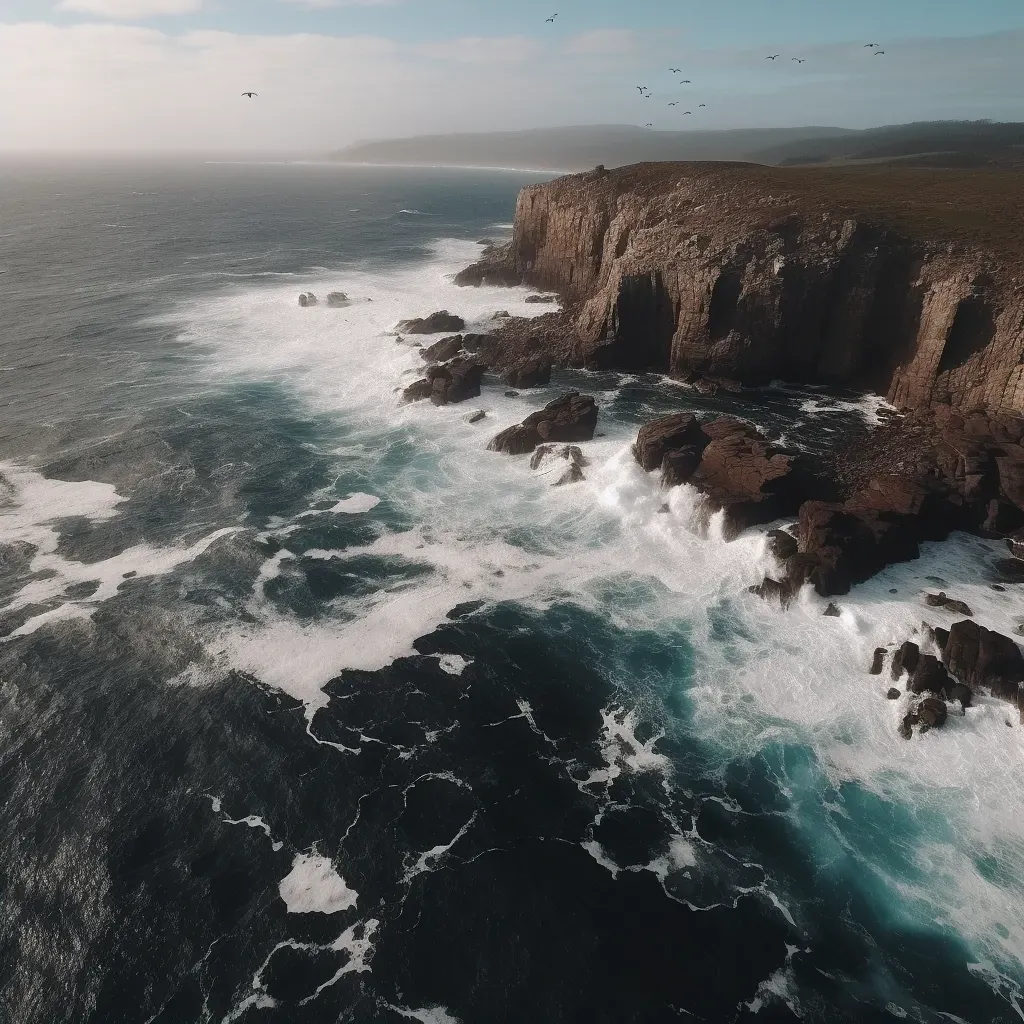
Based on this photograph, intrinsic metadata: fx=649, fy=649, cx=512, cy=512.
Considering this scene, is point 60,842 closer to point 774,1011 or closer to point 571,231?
point 774,1011

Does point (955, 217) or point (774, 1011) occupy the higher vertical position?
point (955, 217)

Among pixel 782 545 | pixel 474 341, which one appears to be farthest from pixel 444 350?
pixel 782 545

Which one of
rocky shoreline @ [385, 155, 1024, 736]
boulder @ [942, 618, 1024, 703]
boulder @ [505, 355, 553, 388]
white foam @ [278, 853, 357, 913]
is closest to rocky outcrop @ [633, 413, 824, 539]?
rocky shoreline @ [385, 155, 1024, 736]

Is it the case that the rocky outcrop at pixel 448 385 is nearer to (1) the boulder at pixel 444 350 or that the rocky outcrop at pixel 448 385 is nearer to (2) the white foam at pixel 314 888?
(1) the boulder at pixel 444 350

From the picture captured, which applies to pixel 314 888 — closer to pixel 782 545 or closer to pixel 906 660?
pixel 906 660

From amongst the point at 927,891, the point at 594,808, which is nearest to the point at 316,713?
the point at 594,808

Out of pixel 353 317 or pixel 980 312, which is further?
pixel 353 317

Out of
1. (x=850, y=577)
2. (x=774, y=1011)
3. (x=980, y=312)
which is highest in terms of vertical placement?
(x=980, y=312)

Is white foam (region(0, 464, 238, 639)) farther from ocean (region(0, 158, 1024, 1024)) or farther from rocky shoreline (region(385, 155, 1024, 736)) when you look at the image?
rocky shoreline (region(385, 155, 1024, 736))
